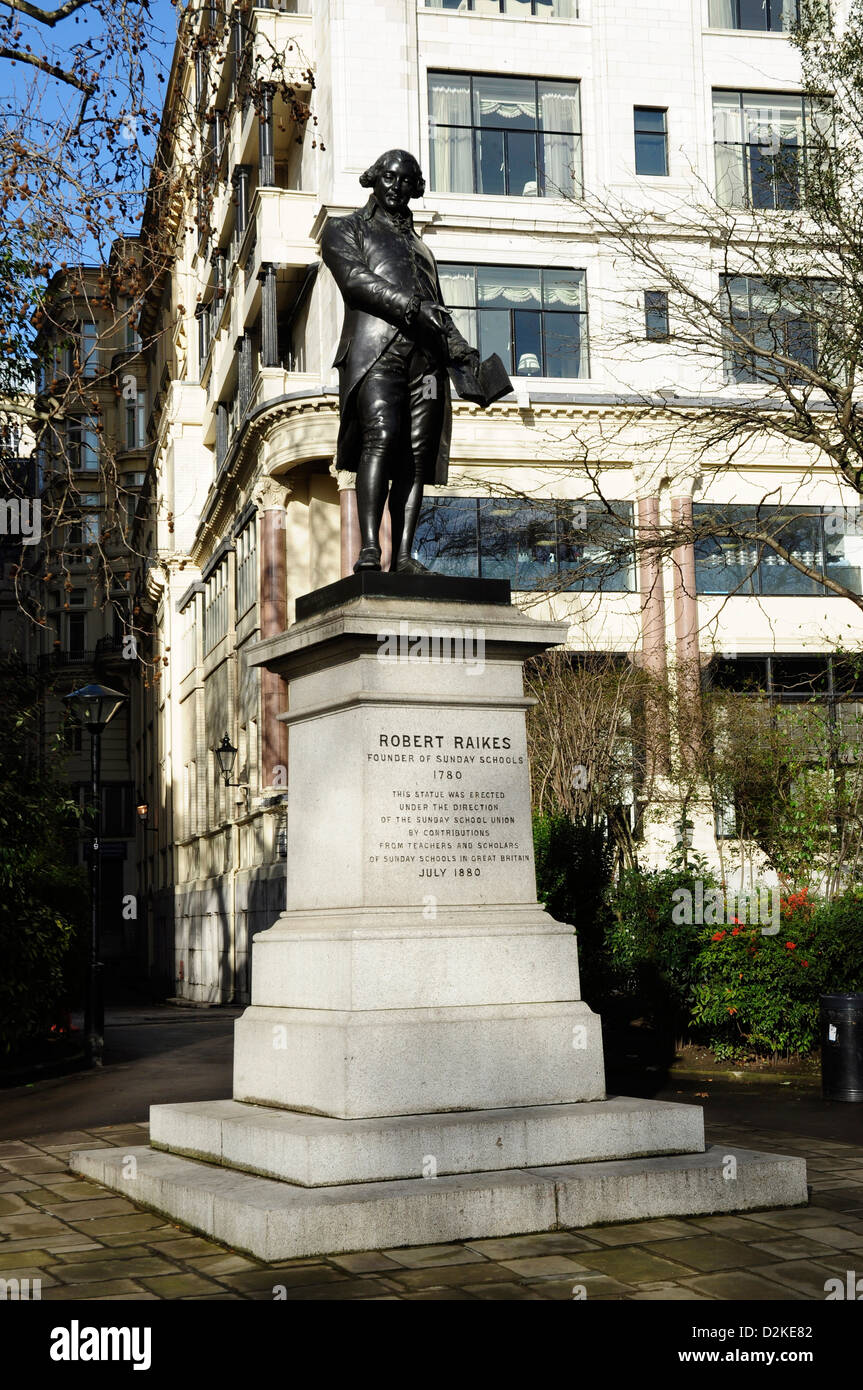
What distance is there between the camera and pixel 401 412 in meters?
9.69

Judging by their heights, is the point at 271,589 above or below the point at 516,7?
below

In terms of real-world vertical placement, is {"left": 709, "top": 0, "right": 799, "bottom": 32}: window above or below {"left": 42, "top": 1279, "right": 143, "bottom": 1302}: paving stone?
above

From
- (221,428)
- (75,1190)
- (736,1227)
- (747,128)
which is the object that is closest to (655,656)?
(747,128)

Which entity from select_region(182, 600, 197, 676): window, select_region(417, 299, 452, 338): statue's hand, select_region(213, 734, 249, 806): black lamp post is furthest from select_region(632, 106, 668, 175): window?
select_region(417, 299, 452, 338): statue's hand

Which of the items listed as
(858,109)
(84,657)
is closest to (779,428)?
(858,109)

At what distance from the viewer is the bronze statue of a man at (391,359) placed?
9.49m

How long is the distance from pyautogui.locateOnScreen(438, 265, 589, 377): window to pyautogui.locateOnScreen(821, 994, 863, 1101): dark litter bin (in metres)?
22.4

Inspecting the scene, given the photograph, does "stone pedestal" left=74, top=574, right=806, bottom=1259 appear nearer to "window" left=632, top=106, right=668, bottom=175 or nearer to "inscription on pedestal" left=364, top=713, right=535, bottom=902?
"inscription on pedestal" left=364, top=713, right=535, bottom=902

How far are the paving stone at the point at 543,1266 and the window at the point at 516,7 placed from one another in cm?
3300

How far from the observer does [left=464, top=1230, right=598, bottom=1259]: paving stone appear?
6.88m

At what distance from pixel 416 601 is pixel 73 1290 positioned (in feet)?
13.8

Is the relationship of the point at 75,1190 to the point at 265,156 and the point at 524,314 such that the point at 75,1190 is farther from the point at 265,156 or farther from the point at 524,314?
the point at 265,156

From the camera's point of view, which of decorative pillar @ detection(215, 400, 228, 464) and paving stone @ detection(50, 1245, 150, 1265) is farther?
decorative pillar @ detection(215, 400, 228, 464)

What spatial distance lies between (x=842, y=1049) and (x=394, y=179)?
8811 mm
